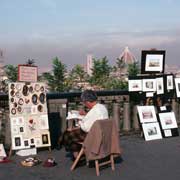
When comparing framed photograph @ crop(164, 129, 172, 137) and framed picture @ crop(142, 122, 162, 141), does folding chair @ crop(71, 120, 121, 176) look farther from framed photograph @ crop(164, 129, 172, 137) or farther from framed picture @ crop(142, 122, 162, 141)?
framed photograph @ crop(164, 129, 172, 137)

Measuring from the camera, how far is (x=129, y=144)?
779 centimetres

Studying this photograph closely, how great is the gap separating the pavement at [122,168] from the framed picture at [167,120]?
1.15 m

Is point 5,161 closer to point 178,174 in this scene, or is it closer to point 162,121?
point 178,174

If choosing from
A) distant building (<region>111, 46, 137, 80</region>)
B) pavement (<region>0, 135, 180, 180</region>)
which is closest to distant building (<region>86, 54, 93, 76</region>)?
distant building (<region>111, 46, 137, 80</region>)

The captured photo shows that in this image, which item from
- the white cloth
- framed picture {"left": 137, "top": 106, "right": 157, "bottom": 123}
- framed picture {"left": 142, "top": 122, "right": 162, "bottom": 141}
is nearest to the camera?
the white cloth

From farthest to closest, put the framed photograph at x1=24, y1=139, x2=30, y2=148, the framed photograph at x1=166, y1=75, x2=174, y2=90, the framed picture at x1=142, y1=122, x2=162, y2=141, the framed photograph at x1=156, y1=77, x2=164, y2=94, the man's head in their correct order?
the framed photograph at x1=166, y1=75, x2=174, y2=90 → the framed photograph at x1=156, y1=77, x2=164, y2=94 → the framed picture at x1=142, y1=122, x2=162, y2=141 → the framed photograph at x1=24, y1=139, x2=30, y2=148 → the man's head

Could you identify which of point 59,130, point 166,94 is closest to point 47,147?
point 59,130

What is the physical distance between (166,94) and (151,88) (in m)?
0.50

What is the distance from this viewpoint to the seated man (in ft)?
18.6

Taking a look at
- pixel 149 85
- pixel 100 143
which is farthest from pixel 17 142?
pixel 149 85

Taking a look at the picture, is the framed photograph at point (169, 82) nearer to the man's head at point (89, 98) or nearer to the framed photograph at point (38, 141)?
the framed photograph at point (38, 141)

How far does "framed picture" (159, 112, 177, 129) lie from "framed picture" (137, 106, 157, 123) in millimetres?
171

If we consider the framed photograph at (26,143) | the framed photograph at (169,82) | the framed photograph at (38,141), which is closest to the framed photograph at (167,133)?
the framed photograph at (169,82)

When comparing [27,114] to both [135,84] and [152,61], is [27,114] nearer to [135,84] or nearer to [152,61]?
[135,84]
